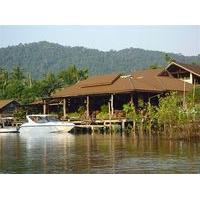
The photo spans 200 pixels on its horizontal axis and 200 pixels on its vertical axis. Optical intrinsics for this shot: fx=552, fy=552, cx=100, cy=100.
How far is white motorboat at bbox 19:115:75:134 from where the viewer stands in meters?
21.5

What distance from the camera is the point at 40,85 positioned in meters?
26.2

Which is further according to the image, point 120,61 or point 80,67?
point 120,61

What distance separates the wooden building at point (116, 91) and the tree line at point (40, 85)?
4.09ft

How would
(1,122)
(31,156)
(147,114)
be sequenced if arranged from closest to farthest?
(31,156)
(147,114)
(1,122)

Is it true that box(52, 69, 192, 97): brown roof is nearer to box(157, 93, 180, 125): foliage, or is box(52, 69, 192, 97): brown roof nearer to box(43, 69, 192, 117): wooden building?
box(43, 69, 192, 117): wooden building

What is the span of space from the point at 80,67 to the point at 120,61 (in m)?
9.08

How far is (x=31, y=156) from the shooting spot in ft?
38.1

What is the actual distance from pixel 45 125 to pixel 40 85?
458 centimetres

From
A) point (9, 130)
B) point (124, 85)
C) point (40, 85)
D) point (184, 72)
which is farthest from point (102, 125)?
point (40, 85)
